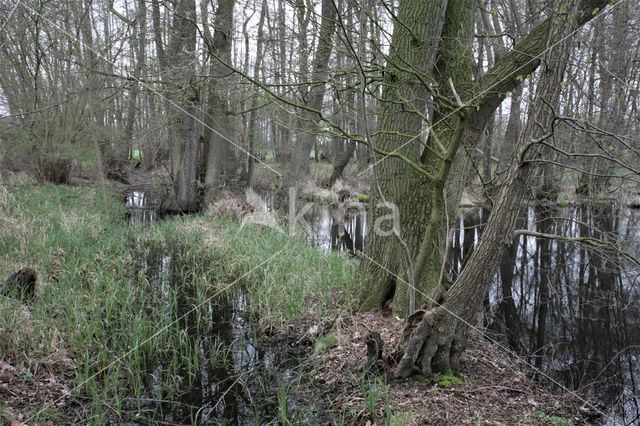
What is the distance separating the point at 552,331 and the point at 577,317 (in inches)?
27.5

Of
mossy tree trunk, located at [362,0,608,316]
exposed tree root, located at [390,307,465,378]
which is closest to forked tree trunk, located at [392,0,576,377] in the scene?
exposed tree root, located at [390,307,465,378]

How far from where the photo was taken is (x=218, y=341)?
4.67 metres

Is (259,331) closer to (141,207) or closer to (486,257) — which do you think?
(486,257)

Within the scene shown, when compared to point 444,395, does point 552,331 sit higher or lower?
lower

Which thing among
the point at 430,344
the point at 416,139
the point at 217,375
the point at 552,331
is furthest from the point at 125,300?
the point at 552,331

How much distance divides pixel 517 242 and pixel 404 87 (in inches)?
294

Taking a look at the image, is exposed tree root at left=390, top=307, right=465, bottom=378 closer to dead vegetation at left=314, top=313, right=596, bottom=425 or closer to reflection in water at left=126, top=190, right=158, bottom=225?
dead vegetation at left=314, top=313, right=596, bottom=425

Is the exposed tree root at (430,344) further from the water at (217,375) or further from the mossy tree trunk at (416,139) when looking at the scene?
the water at (217,375)

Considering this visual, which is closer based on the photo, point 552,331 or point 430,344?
point 430,344

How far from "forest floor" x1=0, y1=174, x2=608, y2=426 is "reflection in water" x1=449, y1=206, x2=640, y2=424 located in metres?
0.58

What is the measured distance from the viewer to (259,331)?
4.95m

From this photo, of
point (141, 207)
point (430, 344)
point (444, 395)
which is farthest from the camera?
point (141, 207)

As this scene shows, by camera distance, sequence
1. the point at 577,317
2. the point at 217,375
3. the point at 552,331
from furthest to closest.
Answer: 1. the point at 577,317
2. the point at 552,331
3. the point at 217,375

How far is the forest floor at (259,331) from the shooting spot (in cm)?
322
